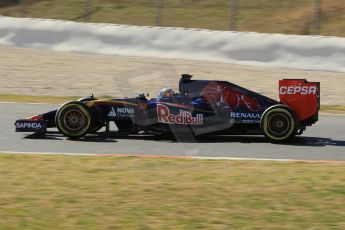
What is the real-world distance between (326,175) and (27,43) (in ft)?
48.5

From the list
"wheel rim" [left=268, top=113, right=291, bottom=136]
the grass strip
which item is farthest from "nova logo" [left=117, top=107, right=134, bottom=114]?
"wheel rim" [left=268, top=113, right=291, bottom=136]

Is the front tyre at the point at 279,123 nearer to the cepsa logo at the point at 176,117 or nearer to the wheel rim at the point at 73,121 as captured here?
the cepsa logo at the point at 176,117

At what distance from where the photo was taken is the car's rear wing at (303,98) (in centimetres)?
1072

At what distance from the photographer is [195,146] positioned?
10.5m

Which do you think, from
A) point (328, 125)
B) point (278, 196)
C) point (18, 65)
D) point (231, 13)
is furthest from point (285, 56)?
point (278, 196)

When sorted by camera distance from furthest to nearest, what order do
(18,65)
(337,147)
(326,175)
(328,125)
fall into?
(18,65)
(328,125)
(337,147)
(326,175)

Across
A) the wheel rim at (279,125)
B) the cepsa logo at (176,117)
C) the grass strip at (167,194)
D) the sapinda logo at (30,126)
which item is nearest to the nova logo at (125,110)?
the cepsa logo at (176,117)

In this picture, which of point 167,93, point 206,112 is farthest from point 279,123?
point 167,93

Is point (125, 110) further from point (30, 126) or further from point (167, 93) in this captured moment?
point (30, 126)

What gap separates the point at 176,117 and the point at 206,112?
47 centimetres

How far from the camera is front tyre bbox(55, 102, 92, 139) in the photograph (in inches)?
428

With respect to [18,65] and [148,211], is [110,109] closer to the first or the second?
[148,211]

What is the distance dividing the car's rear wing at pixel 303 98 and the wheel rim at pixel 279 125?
22cm

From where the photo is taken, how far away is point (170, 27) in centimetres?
2020
